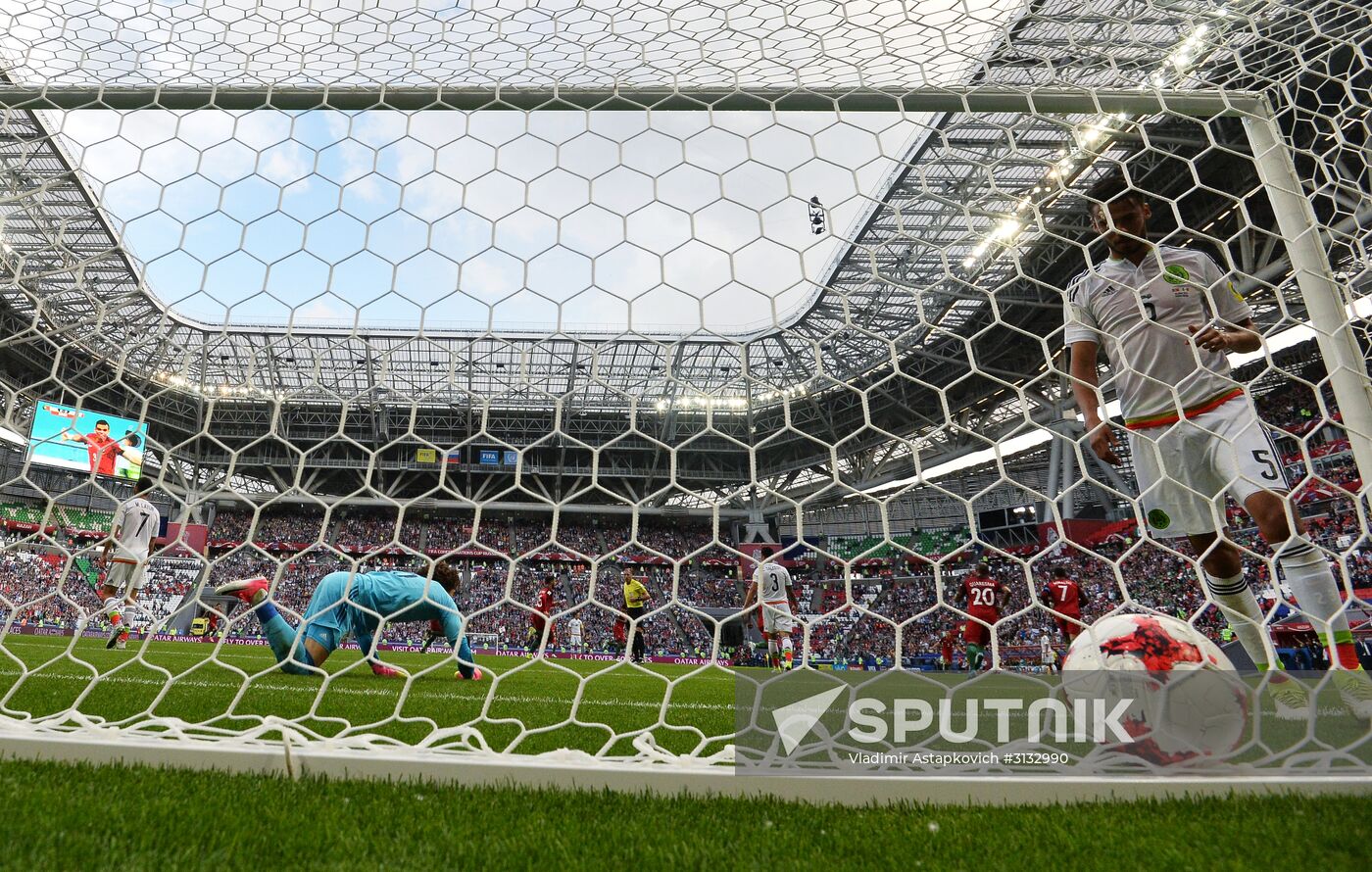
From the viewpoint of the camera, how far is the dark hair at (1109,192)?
95.8 inches

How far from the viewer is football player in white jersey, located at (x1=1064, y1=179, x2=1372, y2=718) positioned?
196 centimetres

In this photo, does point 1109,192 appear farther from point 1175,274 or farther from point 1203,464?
point 1203,464

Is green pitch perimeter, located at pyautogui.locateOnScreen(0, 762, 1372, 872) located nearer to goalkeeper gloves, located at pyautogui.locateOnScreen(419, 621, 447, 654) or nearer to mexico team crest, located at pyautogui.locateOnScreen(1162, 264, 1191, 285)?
mexico team crest, located at pyautogui.locateOnScreen(1162, 264, 1191, 285)

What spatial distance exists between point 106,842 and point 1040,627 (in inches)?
561

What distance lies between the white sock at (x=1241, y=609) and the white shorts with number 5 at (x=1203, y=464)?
0.59 feet

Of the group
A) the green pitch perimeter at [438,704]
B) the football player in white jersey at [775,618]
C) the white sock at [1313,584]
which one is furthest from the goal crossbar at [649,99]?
the football player in white jersey at [775,618]

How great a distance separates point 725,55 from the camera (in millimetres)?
2922

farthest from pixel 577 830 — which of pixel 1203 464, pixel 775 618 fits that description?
pixel 775 618

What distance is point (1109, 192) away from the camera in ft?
8.63

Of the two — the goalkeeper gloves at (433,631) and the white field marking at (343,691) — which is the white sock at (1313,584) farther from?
the goalkeeper gloves at (433,631)

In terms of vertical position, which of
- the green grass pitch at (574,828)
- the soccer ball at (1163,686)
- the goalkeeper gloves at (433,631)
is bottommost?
the green grass pitch at (574,828)

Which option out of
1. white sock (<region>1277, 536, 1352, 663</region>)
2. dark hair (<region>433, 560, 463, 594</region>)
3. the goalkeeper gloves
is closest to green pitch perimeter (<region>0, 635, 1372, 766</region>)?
white sock (<region>1277, 536, 1352, 663</region>)

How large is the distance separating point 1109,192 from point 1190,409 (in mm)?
967

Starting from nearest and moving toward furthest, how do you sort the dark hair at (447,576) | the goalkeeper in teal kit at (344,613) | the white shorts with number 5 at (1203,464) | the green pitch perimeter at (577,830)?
the green pitch perimeter at (577,830) < the white shorts with number 5 at (1203,464) < the goalkeeper in teal kit at (344,613) < the dark hair at (447,576)
